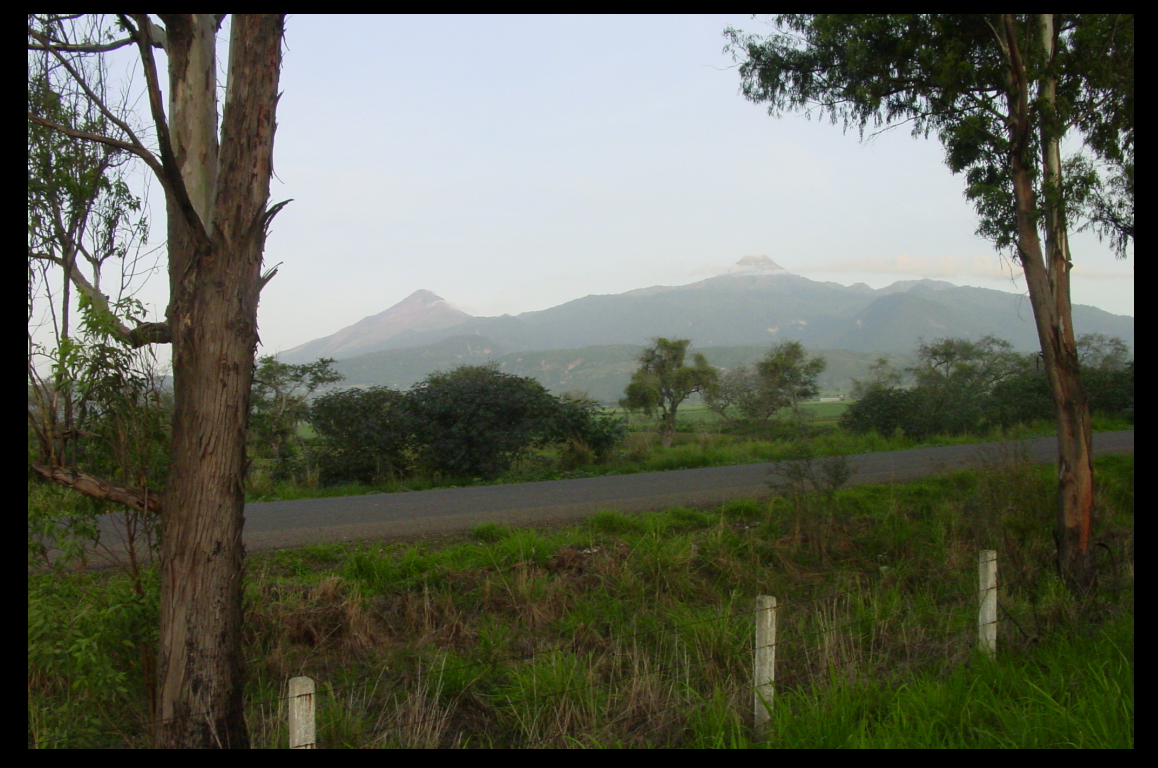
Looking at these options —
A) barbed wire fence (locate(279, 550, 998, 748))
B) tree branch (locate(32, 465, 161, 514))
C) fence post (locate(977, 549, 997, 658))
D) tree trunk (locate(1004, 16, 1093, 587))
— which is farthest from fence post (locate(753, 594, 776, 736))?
tree trunk (locate(1004, 16, 1093, 587))

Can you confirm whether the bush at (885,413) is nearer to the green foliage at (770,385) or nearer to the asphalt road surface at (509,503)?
the asphalt road surface at (509,503)

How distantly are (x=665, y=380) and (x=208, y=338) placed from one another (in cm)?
3002

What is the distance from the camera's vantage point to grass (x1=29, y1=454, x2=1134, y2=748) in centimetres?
427

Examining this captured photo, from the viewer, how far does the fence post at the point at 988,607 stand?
5.27m

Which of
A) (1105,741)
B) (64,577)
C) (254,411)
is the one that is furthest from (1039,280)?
(254,411)

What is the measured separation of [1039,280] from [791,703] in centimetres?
573

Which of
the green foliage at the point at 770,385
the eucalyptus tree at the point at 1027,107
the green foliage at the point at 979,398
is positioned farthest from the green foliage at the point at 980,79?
the green foliage at the point at 770,385

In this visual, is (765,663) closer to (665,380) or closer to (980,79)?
(980,79)

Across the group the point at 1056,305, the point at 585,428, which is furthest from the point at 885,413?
the point at 1056,305

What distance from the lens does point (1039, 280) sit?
308 inches

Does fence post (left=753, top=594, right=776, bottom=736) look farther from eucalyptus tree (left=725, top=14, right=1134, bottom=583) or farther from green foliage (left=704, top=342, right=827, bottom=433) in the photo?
green foliage (left=704, top=342, right=827, bottom=433)

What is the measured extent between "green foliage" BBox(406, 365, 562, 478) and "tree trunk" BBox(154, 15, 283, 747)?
11831mm
